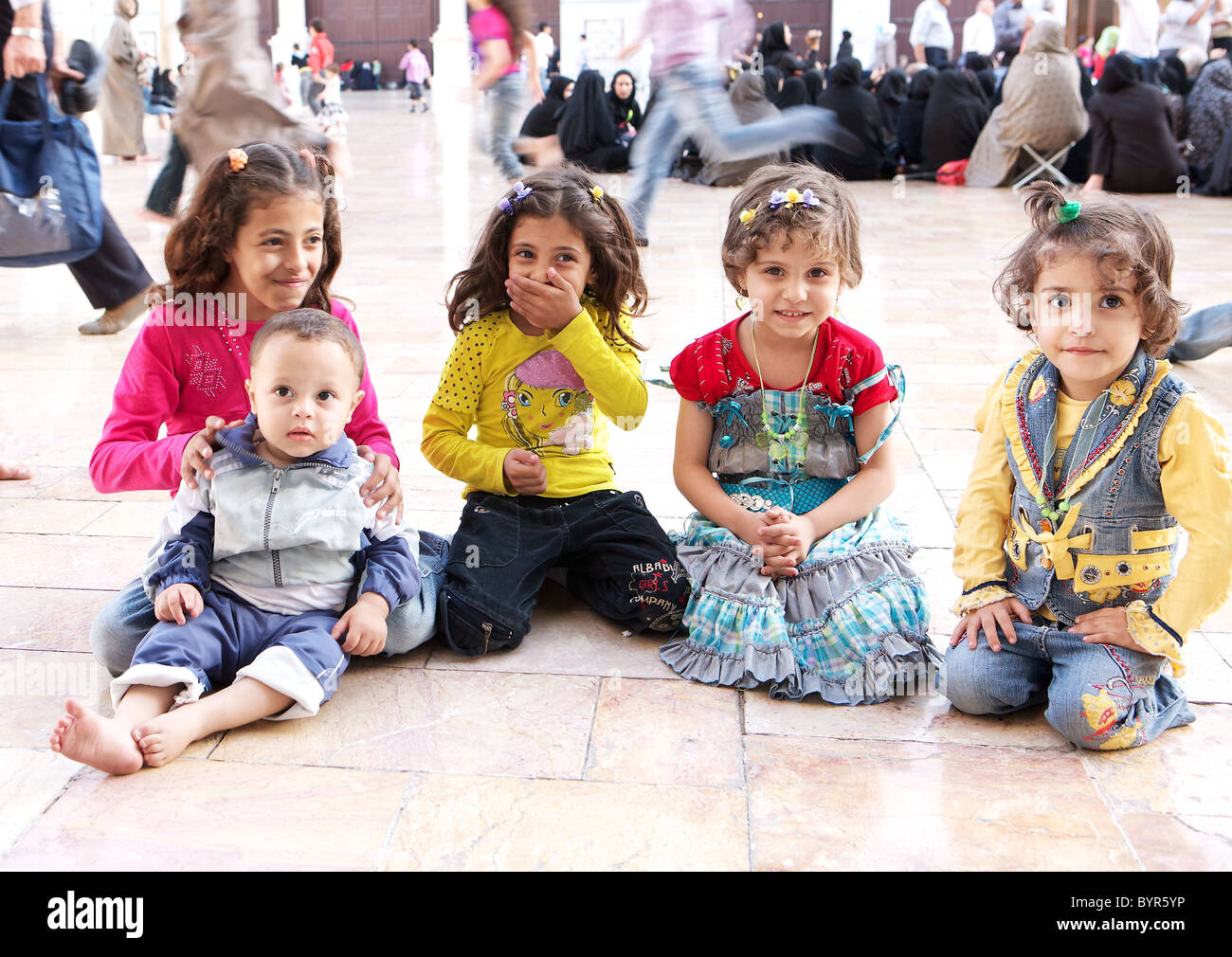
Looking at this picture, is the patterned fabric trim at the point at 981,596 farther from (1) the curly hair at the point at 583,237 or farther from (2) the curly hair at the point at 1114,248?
(1) the curly hair at the point at 583,237

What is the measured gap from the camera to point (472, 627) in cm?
237

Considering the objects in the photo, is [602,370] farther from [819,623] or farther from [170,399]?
[170,399]

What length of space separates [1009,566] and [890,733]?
42 centimetres

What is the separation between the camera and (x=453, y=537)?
2.59m

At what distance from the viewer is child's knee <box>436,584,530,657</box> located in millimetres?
2369

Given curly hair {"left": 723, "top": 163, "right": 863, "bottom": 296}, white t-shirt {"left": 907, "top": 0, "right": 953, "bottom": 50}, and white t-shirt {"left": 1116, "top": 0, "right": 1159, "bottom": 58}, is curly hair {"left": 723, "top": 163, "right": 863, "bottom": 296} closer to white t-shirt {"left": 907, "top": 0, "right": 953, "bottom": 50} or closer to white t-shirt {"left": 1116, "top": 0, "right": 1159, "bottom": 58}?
white t-shirt {"left": 1116, "top": 0, "right": 1159, "bottom": 58}

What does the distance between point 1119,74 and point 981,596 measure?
864 cm

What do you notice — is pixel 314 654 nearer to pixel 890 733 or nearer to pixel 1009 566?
pixel 890 733

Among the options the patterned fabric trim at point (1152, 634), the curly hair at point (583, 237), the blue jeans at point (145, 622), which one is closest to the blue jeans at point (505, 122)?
the curly hair at point (583, 237)

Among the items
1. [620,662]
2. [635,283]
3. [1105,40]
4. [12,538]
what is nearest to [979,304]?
[635,283]

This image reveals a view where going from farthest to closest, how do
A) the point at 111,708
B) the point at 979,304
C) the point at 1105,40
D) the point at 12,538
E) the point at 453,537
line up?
the point at 1105,40 < the point at 979,304 < the point at 12,538 < the point at 453,537 < the point at 111,708

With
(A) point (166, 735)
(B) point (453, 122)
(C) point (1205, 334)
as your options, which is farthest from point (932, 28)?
(A) point (166, 735)

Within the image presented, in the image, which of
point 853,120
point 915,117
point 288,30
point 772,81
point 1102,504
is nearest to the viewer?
point 1102,504

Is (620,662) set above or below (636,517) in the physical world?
below
